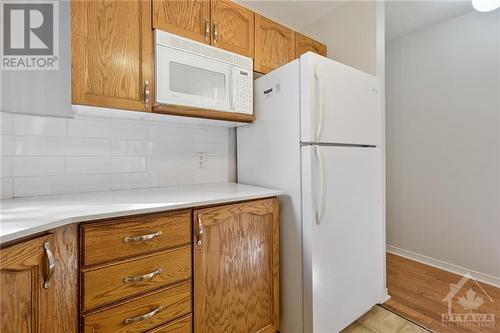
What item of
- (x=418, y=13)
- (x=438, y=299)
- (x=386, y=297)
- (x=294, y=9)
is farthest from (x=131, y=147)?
(x=418, y=13)

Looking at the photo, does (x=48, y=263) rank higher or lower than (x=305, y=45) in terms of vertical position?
lower

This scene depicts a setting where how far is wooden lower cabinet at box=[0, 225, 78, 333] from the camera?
683 mm

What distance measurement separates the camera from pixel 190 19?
1.39m

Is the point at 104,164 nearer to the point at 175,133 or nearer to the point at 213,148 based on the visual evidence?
the point at 175,133

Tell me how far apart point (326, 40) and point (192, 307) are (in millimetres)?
2379

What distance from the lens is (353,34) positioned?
198cm

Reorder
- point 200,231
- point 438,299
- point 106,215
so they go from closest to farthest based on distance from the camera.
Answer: point 106,215 → point 200,231 → point 438,299

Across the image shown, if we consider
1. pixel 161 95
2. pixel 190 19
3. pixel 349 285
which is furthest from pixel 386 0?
pixel 349 285

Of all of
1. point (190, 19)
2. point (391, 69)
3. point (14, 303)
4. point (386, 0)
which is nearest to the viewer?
point (14, 303)

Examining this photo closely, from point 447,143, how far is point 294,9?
195 centimetres

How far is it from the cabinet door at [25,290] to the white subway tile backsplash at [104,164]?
0.71 metres

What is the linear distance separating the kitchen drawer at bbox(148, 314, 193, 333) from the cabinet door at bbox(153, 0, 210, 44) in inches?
58.4

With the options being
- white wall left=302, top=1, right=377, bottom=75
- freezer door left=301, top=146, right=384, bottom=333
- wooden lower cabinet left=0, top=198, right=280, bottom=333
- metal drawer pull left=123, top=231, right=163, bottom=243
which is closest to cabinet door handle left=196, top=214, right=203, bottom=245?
wooden lower cabinet left=0, top=198, right=280, bottom=333

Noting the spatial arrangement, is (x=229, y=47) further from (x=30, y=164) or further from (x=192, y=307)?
(x=192, y=307)
